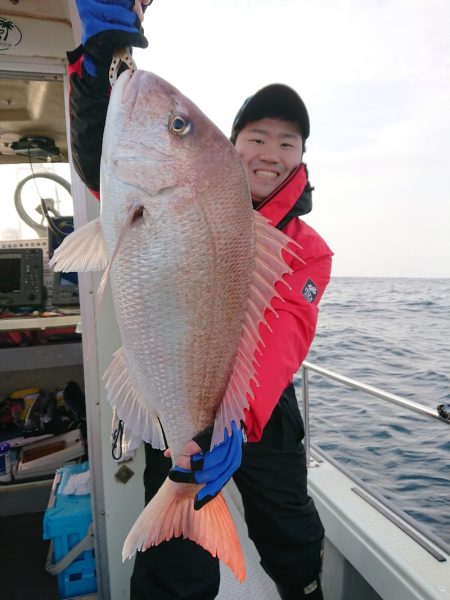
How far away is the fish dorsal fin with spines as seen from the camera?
4.13ft

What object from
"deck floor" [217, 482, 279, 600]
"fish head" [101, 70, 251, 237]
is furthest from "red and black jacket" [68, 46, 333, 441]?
"deck floor" [217, 482, 279, 600]

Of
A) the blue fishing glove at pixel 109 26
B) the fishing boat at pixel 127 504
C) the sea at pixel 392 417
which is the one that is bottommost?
→ the sea at pixel 392 417

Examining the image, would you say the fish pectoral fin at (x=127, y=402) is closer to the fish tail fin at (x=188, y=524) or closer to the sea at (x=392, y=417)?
the fish tail fin at (x=188, y=524)

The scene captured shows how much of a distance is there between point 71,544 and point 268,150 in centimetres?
248

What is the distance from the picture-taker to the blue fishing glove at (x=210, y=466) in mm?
1336

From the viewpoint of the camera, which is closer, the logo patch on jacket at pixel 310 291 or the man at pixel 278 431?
the man at pixel 278 431

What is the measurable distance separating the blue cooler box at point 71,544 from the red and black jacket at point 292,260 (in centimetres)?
154

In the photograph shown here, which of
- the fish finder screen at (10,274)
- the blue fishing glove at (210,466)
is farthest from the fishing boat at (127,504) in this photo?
the fish finder screen at (10,274)

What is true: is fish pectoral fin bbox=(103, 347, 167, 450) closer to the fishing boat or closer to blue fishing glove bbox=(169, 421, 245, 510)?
blue fishing glove bbox=(169, 421, 245, 510)

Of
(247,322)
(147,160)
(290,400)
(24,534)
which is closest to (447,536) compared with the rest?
(290,400)

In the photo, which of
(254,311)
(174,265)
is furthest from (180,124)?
(254,311)

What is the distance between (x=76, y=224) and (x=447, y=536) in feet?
14.4

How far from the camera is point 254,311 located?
1300mm

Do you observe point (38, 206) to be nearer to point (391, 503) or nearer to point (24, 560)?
point (24, 560)
